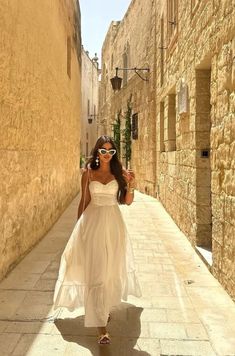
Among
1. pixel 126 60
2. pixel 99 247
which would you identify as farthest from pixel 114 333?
pixel 126 60

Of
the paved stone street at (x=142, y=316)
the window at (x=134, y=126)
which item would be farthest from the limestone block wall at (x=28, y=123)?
the window at (x=134, y=126)

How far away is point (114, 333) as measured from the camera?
272 centimetres

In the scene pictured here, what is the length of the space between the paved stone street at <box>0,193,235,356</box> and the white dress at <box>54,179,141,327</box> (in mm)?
190

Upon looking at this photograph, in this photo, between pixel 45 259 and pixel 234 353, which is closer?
pixel 234 353

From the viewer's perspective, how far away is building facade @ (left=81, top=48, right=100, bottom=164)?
27359 mm

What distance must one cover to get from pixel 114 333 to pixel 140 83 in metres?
11.9

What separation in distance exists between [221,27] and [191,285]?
2.71m

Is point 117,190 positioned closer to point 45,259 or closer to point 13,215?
point 13,215

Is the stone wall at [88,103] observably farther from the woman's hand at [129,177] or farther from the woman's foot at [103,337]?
the woman's foot at [103,337]

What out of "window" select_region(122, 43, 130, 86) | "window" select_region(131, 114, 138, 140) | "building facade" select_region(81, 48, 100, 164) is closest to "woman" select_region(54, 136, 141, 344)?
"window" select_region(131, 114, 138, 140)

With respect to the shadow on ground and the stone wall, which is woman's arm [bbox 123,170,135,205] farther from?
the stone wall

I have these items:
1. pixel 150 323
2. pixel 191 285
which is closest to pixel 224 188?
pixel 191 285

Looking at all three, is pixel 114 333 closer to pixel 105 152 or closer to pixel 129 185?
pixel 129 185

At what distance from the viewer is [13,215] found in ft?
14.1
